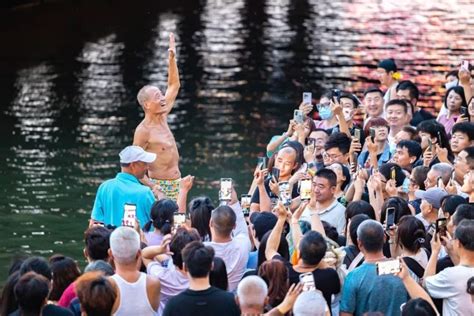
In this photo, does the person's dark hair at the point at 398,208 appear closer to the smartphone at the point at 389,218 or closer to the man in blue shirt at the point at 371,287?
the smartphone at the point at 389,218

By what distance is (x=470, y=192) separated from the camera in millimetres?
10117

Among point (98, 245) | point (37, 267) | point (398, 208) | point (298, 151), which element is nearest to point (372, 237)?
point (398, 208)

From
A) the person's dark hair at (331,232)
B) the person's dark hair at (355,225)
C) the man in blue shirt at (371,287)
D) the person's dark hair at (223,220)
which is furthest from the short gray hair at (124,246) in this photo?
the person's dark hair at (331,232)

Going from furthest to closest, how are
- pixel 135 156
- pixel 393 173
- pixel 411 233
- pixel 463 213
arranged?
1. pixel 393 173
2. pixel 135 156
3. pixel 463 213
4. pixel 411 233

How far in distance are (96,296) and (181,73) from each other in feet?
54.6

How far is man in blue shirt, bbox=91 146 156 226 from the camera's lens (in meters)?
10.5

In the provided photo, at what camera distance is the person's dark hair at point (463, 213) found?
9.13 m

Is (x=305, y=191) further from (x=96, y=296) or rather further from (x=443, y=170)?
(x=96, y=296)

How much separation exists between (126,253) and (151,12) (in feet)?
79.0

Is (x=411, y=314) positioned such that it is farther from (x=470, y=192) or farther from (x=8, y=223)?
(x=8, y=223)

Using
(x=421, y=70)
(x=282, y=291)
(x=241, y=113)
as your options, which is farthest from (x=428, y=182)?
(x=421, y=70)

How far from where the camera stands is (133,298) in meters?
8.16

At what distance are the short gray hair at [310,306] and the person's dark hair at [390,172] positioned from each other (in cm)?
398

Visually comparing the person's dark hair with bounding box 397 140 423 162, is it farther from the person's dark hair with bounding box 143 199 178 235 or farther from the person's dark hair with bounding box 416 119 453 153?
the person's dark hair with bounding box 143 199 178 235
